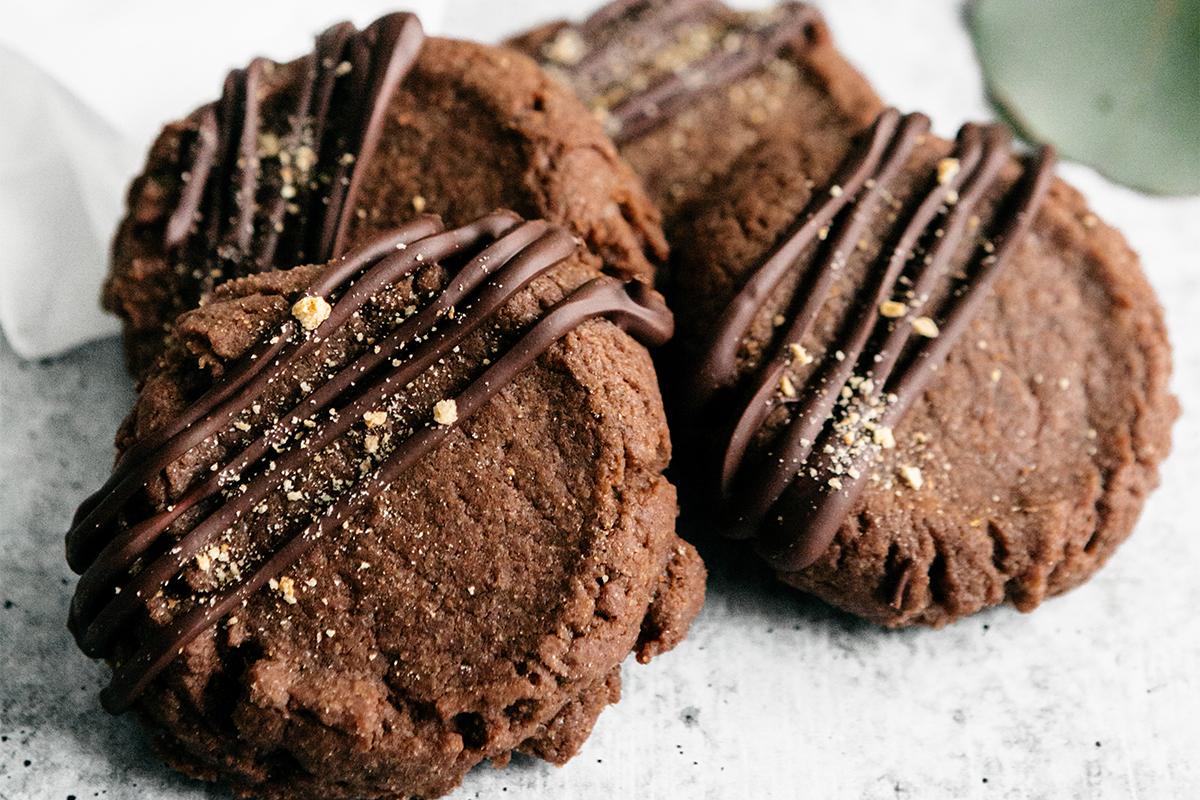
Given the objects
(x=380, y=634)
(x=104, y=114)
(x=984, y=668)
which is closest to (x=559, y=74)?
(x=104, y=114)

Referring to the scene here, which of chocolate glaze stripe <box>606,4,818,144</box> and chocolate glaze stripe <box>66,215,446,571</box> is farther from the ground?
chocolate glaze stripe <box>606,4,818,144</box>

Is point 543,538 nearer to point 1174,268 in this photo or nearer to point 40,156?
point 40,156

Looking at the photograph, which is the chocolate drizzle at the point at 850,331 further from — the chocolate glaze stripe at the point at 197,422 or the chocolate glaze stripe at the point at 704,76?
the chocolate glaze stripe at the point at 197,422

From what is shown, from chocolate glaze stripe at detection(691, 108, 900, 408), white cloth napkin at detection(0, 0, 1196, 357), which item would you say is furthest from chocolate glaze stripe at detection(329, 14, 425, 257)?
chocolate glaze stripe at detection(691, 108, 900, 408)

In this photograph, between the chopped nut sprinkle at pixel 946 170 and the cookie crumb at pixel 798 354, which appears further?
the chopped nut sprinkle at pixel 946 170

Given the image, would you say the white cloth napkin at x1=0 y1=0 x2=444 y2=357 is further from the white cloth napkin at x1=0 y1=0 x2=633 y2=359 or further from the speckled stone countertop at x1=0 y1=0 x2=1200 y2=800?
the speckled stone countertop at x1=0 y1=0 x2=1200 y2=800

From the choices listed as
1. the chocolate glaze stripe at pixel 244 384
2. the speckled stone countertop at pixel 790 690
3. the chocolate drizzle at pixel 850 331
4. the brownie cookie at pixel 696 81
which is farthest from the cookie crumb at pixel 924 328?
the chocolate glaze stripe at pixel 244 384

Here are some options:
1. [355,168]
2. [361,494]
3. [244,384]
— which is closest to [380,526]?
[361,494]
